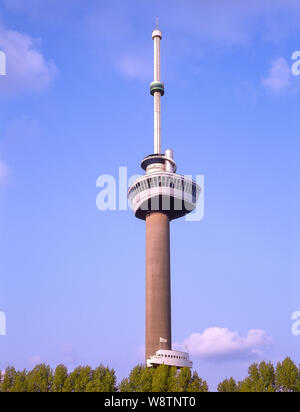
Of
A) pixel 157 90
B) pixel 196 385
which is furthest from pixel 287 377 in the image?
pixel 157 90

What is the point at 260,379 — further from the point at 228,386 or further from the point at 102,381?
the point at 102,381

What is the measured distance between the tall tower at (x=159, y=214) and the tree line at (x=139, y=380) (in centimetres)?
1466

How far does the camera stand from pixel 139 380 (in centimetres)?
12538

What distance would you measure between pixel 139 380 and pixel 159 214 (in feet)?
181

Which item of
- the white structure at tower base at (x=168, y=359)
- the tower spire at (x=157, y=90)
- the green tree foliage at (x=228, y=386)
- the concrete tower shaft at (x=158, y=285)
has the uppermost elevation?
the tower spire at (x=157, y=90)

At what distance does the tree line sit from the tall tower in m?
14.7

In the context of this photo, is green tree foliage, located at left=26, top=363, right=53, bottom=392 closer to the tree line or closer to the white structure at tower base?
the tree line

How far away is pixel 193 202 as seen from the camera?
17138 cm

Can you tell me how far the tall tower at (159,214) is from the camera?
480ft

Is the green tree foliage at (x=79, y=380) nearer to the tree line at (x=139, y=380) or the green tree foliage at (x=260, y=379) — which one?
the tree line at (x=139, y=380)

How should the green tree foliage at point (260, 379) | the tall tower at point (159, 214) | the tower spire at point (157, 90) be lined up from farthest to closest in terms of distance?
the tower spire at point (157, 90) < the tall tower at point (159, 214) < the green tree foliage at point (260, 379)

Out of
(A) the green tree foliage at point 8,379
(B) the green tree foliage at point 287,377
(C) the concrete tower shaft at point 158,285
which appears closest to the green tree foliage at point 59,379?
(A) the green tree foliage at point 8,379
